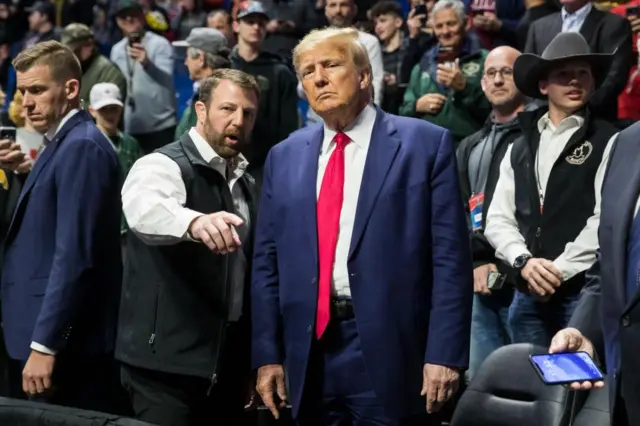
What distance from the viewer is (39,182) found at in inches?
167

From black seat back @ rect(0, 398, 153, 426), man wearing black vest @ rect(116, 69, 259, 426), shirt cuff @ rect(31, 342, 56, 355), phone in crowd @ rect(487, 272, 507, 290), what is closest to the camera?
black seat back @ rect(0, 398, 153, 426)

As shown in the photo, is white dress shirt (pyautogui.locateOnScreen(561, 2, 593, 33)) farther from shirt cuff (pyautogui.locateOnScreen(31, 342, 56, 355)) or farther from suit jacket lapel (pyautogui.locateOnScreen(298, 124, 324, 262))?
shirt cuff (pyautogui.locateOnScreen(31, 342, 56, 355))

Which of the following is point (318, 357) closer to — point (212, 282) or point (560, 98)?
point (212, 282)

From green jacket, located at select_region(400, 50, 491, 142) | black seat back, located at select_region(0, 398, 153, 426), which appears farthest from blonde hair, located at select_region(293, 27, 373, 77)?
green jacket, located at select_region(400, 50, 491, 142)

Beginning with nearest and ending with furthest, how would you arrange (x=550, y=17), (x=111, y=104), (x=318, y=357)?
(x=318, y=357), (x=550, y=17), (x=111, y=104)

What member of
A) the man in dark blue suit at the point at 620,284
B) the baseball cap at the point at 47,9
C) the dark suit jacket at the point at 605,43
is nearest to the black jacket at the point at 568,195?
the dark suit jacket at the point at 605,43

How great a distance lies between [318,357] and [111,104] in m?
4.15

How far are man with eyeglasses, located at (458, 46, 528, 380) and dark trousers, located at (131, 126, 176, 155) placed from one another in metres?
3.38

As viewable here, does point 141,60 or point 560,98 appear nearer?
point 560,98

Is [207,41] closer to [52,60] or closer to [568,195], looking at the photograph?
[52,60]

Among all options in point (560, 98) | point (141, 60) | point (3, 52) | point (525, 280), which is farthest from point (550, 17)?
point (3, 52)

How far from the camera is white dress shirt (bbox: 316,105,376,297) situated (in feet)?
11.6

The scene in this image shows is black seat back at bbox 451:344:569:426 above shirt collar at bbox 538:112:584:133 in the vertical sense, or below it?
below

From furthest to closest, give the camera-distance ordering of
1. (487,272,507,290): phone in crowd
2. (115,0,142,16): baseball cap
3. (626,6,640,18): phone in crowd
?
1. (115,0,142,16): baseball cap
2. (626,6,640,18): phone in crowd
3. (487,272,507,290): phone in crowd
